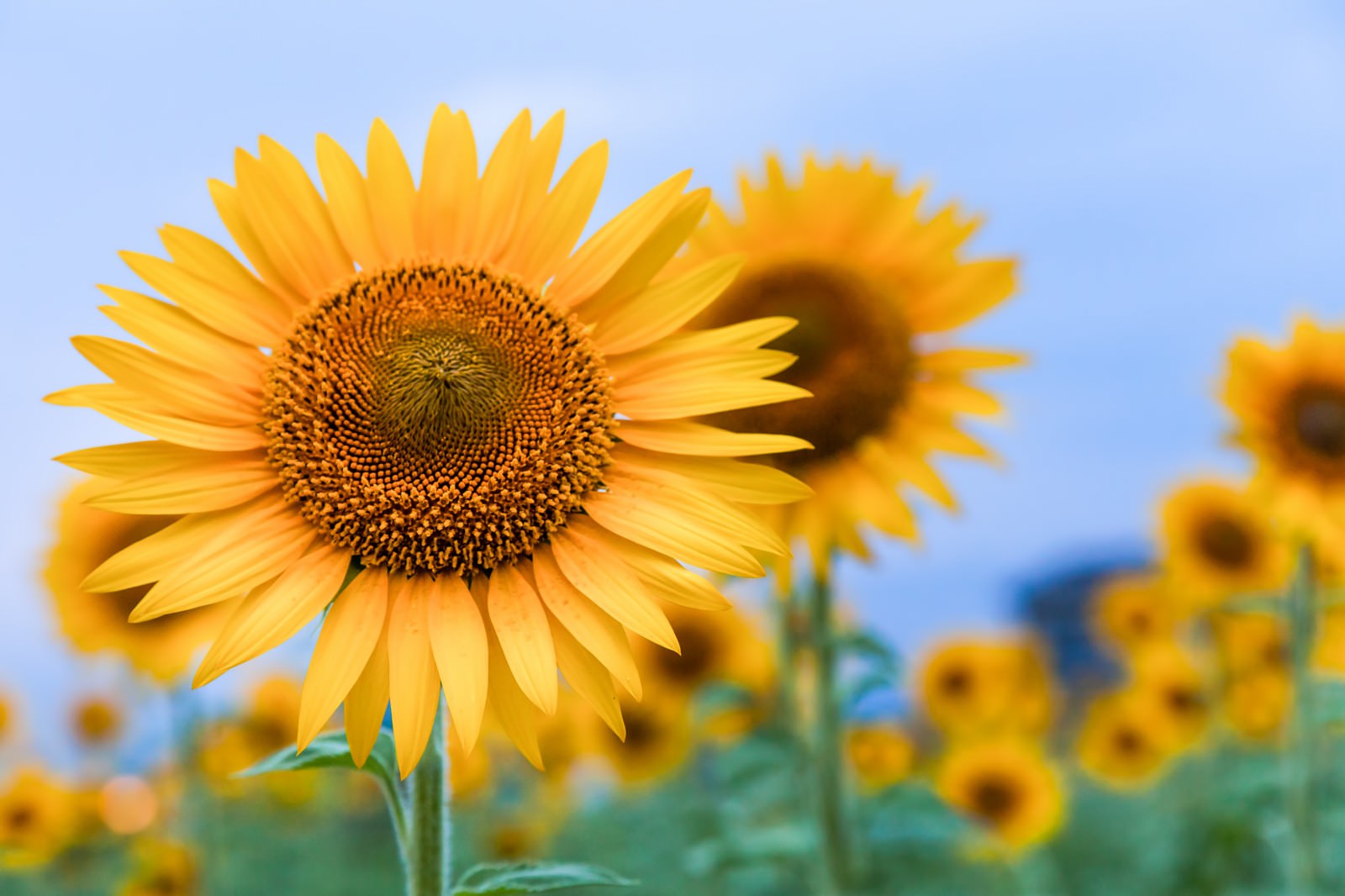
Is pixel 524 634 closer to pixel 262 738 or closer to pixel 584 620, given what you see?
pixel 584 620

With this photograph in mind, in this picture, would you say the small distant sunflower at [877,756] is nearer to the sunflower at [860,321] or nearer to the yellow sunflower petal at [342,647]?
the sunflower at [860,321]

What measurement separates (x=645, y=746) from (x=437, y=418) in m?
5.13

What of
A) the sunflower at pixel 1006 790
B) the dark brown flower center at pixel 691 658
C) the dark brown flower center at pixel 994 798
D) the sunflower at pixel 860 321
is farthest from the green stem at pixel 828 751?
the dark brown flower center at pixel 994 798

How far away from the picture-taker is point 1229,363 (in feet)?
17.0

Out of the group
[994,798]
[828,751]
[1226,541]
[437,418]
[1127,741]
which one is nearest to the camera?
[437,418]

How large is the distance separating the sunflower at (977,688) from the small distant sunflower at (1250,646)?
1306 mm

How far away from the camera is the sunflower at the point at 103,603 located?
17.2 feet

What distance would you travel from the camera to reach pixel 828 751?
13.1 ft

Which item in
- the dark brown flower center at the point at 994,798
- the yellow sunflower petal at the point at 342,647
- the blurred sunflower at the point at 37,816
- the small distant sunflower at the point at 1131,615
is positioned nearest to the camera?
the yellow sunflower petal at the point at 342,647

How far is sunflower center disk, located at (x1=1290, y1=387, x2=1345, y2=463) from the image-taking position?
16.4 feet

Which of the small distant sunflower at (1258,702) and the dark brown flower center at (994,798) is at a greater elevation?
the small distant sunflower at (1258,702)

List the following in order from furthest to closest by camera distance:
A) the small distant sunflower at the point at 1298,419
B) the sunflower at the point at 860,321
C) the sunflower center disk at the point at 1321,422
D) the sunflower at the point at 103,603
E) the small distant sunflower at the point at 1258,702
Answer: the small distant sunflower at the point at 1258,702 < the sunflower at the point at 103,603 < the sunflower center disk at the point at 1321,422 < the small distant sunflower at the point at 1298,419 < the sunflower at the point at 860,321

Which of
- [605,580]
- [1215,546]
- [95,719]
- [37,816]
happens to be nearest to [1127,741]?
[1215,546]

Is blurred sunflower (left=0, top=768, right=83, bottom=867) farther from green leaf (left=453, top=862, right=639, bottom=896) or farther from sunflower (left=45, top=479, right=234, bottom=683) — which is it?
green leaf (left=453, top=862, right=639, bottom=896)
